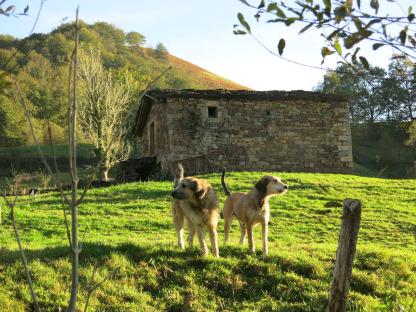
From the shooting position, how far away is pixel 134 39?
13725 cm

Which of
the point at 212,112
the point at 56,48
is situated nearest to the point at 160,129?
the point at 212,112

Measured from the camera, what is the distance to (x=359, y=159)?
5550 centimetres

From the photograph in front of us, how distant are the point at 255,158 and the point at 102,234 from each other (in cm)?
1576

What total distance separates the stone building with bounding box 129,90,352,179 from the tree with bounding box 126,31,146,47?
4342 inches

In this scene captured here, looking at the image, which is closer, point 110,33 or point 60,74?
point 60,74

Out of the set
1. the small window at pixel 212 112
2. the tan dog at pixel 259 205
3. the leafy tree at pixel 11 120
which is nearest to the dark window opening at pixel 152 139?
the small window at pixel 212 112

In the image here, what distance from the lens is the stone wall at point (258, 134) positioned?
27.5 m

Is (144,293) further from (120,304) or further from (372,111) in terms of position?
Answer: (372,111)

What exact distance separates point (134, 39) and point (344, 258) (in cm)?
13655

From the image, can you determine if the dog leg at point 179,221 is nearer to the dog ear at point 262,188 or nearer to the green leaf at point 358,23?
the dog ear at point 262,188

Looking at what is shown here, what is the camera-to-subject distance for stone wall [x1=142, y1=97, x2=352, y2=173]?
1083 inches

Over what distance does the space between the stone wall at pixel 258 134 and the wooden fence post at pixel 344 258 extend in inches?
834

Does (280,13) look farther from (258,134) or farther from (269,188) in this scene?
(258,134)

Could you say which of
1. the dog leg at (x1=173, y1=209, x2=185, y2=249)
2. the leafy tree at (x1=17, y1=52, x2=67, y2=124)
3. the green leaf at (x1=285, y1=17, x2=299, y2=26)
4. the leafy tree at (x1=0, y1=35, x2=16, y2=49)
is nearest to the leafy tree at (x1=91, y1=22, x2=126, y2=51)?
the leafy tree at (x1=0, y1=35, x2=16, y2=49)
